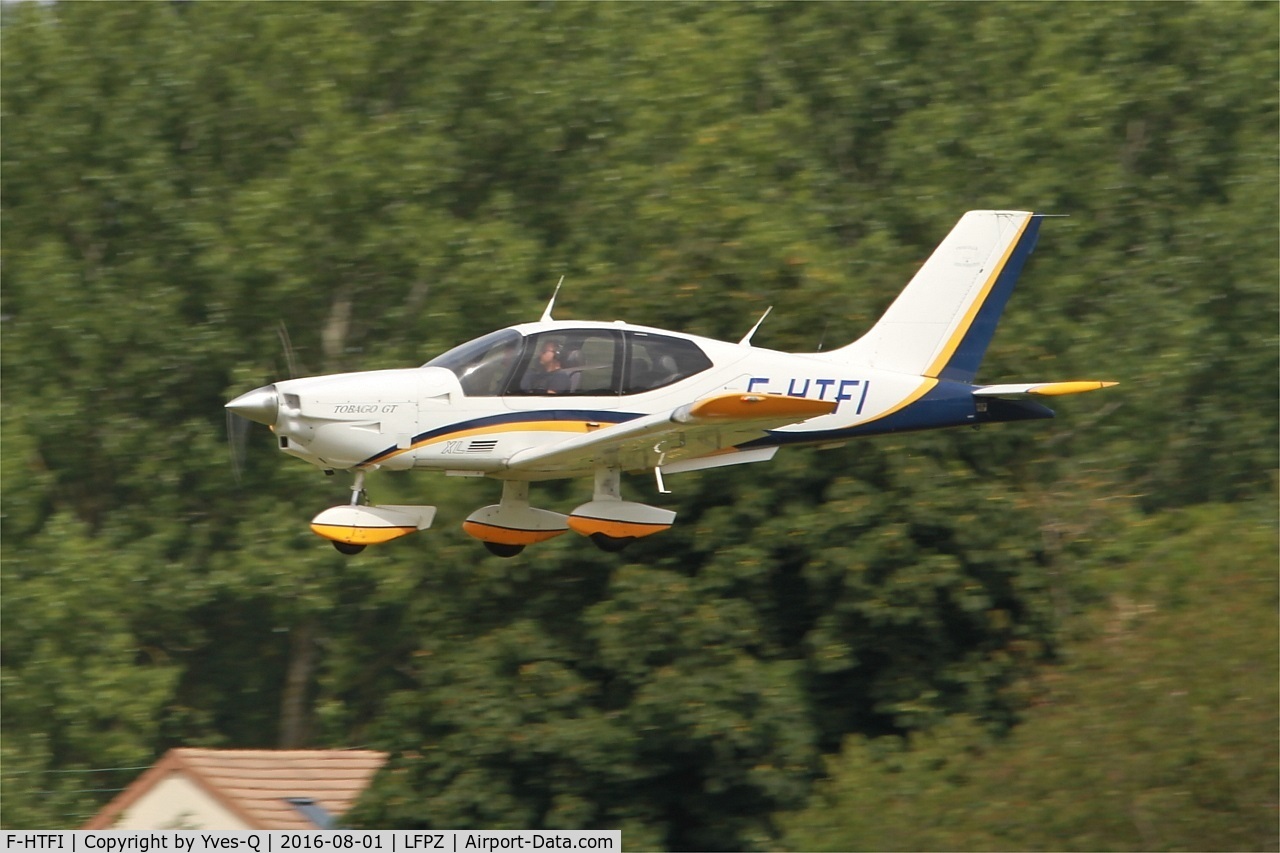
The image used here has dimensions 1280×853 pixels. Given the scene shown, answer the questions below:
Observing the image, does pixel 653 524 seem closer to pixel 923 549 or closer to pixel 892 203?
pixel 923 549

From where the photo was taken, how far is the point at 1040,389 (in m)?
12.8

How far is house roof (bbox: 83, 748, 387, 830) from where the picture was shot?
1920cm

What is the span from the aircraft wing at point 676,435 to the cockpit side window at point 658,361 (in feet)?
1.41

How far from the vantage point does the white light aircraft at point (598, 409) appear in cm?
1204

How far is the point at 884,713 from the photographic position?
1712cm

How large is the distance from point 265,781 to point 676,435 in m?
9.90

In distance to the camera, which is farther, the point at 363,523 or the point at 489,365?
the point at 489,365

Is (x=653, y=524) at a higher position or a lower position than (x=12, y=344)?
higher

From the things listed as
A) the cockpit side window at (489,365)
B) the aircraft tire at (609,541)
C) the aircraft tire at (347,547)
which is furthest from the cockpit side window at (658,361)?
the aircraft tire at (347,547)

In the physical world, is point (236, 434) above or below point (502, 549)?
above

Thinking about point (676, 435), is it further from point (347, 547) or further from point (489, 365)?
point (347, 547)

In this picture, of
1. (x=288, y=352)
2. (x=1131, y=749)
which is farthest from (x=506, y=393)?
(x=1131, y=749)

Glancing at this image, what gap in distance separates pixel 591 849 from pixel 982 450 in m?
4.90

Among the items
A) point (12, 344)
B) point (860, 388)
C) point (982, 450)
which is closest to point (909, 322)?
point (860, 388)
